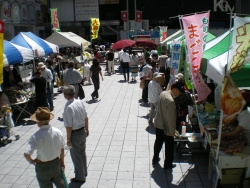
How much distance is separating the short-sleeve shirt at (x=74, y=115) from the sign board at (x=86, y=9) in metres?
40.1

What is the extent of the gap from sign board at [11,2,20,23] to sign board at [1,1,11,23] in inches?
26.5

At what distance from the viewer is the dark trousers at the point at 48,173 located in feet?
13.6

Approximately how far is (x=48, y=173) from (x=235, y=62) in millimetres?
3104

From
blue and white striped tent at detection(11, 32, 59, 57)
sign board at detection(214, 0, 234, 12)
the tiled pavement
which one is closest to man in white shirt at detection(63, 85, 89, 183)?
the tiled pavement

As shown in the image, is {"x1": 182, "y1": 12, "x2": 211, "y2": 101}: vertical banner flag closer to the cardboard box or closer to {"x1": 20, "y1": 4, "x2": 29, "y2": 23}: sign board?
the cardboard box

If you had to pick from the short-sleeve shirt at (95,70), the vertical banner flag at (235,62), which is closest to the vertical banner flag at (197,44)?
the vertical banner flag at (235,62)

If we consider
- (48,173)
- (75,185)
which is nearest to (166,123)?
(75,185)

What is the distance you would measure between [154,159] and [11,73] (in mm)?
6982

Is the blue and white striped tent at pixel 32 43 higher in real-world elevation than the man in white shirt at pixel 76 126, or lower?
higher

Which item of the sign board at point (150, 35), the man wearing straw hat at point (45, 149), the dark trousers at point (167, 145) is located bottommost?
the dark trousers at point (167, 145)

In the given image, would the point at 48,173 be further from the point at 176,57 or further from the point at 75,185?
the point at 176,57

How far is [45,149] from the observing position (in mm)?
4082

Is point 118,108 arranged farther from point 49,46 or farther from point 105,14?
point 105,14

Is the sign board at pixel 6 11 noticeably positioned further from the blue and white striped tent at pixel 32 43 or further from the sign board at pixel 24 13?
the blue and white striped tent at pixel 32 43
